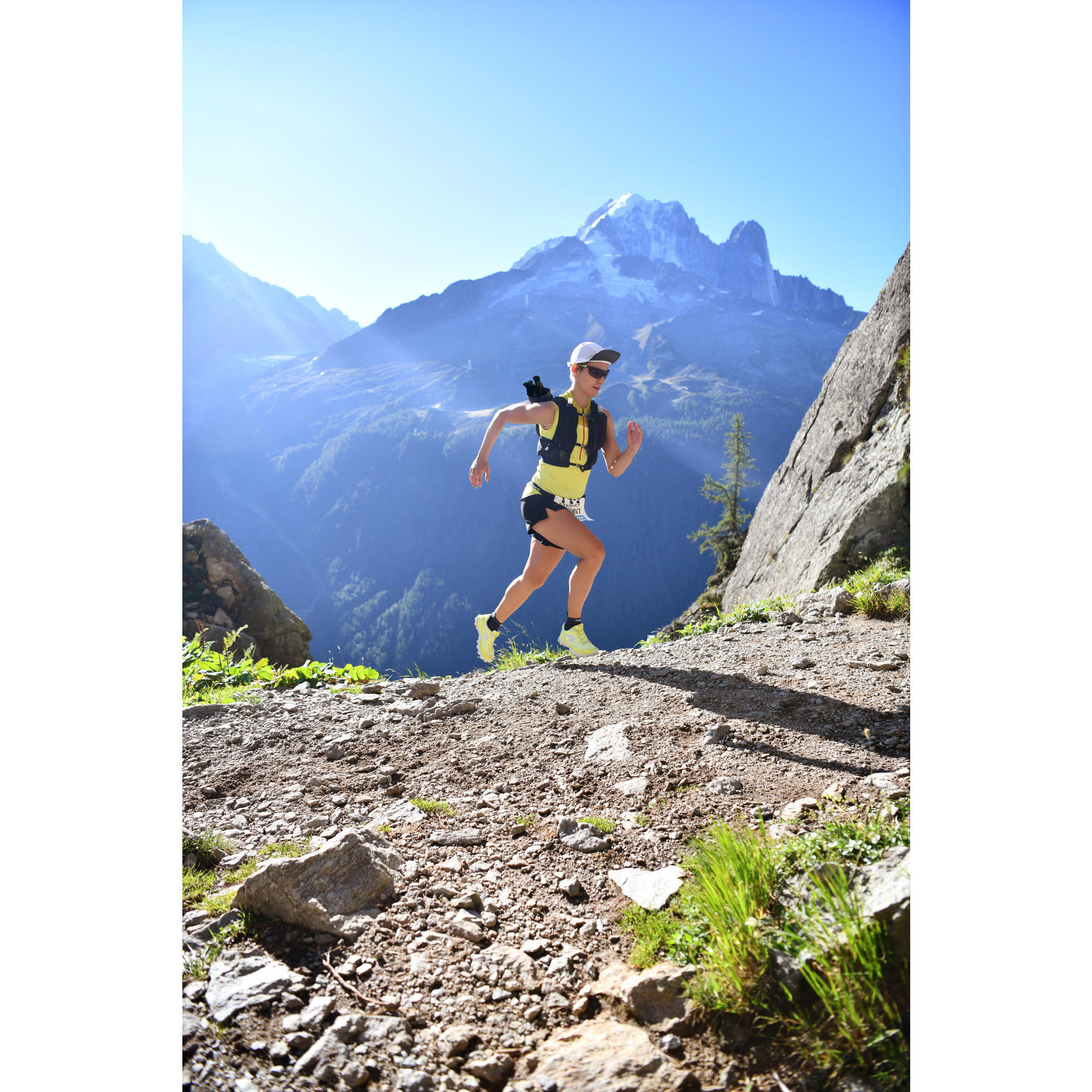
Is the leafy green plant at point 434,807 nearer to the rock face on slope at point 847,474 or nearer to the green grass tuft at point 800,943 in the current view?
the green grass tuft at point 800,943

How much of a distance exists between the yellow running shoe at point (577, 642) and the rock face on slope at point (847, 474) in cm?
256

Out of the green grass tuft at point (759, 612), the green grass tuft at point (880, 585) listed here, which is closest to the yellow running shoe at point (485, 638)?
the green grass tuft at point (759, 612)

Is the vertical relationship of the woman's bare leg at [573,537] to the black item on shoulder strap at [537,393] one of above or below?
below

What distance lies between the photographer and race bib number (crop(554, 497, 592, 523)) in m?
5.46

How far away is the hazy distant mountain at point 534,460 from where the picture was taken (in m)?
111

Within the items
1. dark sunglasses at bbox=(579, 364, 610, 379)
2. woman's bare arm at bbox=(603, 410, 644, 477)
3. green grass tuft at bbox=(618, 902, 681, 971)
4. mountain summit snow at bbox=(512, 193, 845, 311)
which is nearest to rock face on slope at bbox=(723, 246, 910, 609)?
woman's bare arm at bbox=(603, 410, 644, 477)

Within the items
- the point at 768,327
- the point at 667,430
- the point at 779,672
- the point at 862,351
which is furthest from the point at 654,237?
the point at 779,672

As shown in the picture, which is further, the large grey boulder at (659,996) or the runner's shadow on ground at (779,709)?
the runner's shadow on ground at (779,709)

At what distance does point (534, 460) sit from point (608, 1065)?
359 feet

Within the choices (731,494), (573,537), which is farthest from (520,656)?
(731,494)

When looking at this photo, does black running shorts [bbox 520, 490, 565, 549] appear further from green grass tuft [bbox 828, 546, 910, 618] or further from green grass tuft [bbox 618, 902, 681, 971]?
green grass tuft [bbox 618, 902, 681, 971]

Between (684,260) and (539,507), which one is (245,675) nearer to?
(539,507)

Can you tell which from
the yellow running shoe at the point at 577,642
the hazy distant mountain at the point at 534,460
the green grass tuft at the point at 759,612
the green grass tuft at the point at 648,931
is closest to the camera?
the green grass tuft at the point at 648,931
